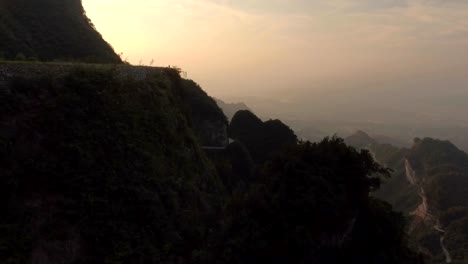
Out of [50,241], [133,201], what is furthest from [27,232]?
[133,201]

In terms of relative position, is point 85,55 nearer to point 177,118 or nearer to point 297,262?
point 177,118

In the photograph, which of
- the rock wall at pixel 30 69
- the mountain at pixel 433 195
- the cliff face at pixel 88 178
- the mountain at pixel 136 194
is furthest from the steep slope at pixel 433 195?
the rock wall at pixel 30 69

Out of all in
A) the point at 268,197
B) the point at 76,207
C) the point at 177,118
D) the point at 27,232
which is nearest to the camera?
the point at 27,232

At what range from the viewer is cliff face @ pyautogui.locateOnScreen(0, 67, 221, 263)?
10930mm

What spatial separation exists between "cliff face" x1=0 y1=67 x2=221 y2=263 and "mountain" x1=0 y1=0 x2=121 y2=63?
9.63 metres

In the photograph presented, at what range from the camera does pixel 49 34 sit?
25.9 metres

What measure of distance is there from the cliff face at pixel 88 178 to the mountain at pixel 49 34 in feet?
31.6

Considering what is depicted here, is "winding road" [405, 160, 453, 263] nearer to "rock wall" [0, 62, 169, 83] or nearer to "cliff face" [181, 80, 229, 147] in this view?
"cliff face" [181, 80, 229, 147]

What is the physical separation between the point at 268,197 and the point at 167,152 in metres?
5.40

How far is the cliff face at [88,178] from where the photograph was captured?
1093 cm

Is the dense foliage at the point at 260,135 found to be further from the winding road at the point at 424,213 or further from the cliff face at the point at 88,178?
the winding road at the point at 424,213

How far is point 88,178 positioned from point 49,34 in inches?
654

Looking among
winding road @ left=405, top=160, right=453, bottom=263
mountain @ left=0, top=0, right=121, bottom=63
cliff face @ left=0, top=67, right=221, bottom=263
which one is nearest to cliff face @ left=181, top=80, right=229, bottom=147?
mountain @ left=0, top=0, right=121, bottom=63

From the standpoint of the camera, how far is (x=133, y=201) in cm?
1296
